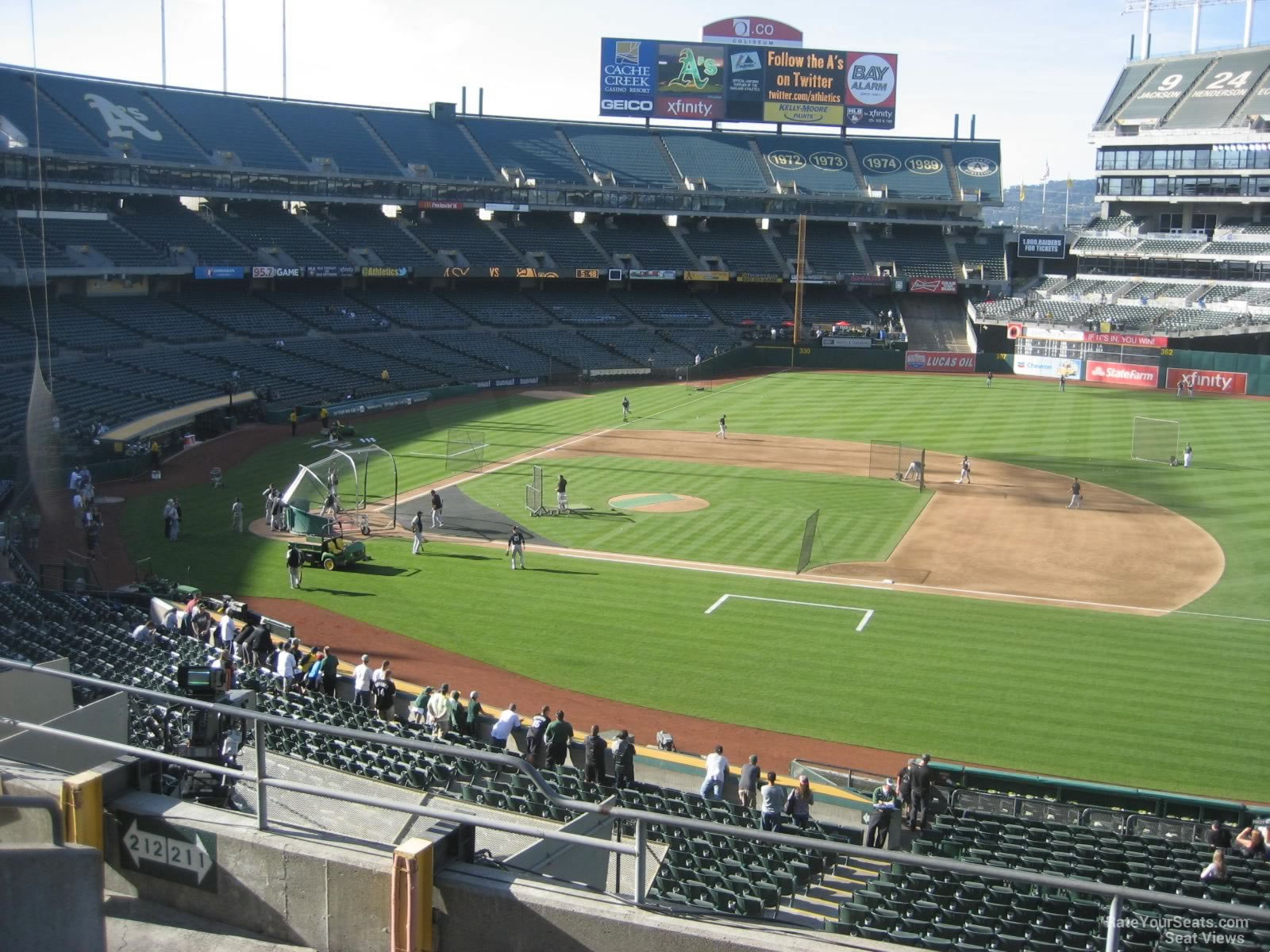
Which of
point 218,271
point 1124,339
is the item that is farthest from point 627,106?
point 1124,339

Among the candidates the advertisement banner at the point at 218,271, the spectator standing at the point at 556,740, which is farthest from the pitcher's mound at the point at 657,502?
the advertisement banner at the point at 218,271

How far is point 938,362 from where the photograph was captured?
8338 centimetres

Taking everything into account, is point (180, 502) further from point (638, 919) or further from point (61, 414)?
point (638, 919)

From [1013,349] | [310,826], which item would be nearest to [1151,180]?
[1013,349]

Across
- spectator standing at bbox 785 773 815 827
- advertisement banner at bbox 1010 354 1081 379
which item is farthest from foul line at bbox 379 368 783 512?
spectator standing at bbox 785 773 815 827

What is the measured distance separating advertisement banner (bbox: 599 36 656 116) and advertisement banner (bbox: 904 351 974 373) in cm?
3083

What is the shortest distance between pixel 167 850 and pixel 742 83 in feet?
317

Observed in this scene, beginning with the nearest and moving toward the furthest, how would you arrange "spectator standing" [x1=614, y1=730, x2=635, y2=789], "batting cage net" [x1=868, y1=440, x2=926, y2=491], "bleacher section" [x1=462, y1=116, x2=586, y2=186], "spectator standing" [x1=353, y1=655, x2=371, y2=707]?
"spectator standing" [x1=614, y1=730, x2=635, y2=789]
"spectator standing" [x1=353, y1=655, x2=371, y2=707]
"batting cage net" [x1=868, y1=440, x2=926, y2=491]
"bleacher section" [x1=462, y1=116, x2=586, y2=186]

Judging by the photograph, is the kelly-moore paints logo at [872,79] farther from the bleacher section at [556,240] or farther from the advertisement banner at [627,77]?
the bleacher section at [556,240]

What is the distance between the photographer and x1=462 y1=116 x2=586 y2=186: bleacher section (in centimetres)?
8931

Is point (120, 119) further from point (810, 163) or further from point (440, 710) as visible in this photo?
point (440, 710)

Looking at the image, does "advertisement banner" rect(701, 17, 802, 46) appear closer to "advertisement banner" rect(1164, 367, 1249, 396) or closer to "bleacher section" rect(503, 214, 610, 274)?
"bleacher section" rect(503, 214, 610, 274)

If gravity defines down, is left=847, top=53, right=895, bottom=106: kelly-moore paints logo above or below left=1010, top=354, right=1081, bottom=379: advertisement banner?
above
